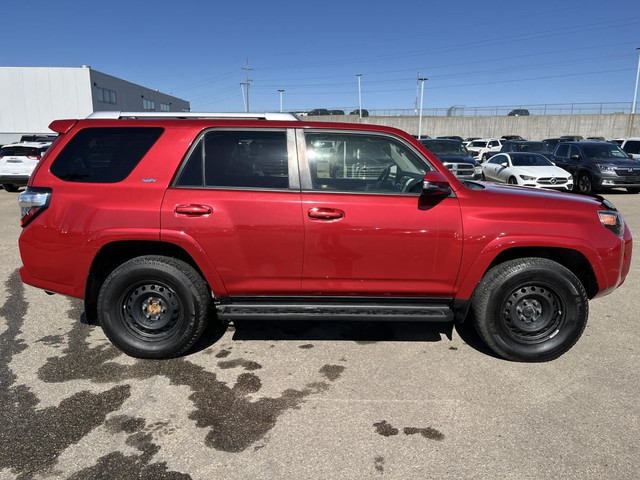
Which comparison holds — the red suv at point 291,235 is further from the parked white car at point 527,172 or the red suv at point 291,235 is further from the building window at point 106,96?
the building window at point 106,96

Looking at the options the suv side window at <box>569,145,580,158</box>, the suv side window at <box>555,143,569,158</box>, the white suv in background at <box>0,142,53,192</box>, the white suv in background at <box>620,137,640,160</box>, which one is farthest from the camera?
the white suv in background at <box>620,137,640,160</box>

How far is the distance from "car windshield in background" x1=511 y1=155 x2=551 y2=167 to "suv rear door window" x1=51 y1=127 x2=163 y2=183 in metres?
13.1

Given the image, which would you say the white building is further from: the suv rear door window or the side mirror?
the side mirror

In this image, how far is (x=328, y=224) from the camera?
3.38m

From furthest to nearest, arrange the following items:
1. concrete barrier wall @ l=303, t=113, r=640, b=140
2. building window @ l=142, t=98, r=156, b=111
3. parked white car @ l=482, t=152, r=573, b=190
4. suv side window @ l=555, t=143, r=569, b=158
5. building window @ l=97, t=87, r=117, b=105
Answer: building window @ l=142, t=98, r=156, b=111 < concrete barrier wall @ l=303, t=113, r=640, b=140 < building window @ l=97, t=87, r=117, b=105 < suv side window @ l=555, t=143, r=569, b=158 < parked white car @ l=482, t=152, r=573, b=190

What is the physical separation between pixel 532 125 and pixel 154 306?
54.3 meters

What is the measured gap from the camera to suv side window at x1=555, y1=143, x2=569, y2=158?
15.5 m

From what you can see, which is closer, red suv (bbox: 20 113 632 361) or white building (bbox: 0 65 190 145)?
red suv (bbox: 20 113 632 361)

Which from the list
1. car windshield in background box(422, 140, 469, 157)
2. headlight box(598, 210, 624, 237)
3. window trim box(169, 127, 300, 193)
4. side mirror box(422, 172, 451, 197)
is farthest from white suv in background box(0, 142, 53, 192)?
headlight box(598, 210, 624, 237)

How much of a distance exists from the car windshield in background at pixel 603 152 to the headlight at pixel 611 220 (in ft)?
41.8

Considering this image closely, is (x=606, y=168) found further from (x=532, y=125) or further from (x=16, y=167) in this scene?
(x=532, y=125)

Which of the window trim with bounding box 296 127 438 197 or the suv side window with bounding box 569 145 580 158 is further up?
the suv side window with bounding box 569 145 580 158

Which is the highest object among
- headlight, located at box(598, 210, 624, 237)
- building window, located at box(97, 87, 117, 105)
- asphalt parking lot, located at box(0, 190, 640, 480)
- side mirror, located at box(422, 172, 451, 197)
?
building window, located at box(97, 87, 117, 105)

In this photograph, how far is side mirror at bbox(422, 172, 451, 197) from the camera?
3.27m
